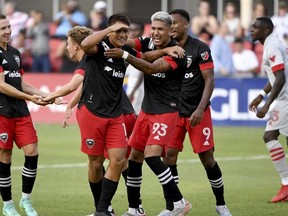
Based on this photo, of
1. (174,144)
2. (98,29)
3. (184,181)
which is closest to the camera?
(174,144)

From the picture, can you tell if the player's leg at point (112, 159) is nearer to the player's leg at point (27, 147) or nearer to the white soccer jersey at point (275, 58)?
the player's leg at point (27, 147)

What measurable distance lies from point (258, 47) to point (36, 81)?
23.1 ft

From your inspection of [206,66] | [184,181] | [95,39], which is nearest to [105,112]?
[95,39]

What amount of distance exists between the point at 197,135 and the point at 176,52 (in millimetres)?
1493

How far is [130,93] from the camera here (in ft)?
69.3

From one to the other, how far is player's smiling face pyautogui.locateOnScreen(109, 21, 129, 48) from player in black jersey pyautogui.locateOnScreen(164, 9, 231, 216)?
4.47ft

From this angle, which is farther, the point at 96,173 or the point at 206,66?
the point at 206,66

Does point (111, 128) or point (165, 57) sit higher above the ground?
point (165, 57)

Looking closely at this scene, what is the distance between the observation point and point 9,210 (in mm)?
13219

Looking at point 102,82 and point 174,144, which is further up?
point 102,82

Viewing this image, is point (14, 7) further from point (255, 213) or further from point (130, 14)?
point (255, 213)

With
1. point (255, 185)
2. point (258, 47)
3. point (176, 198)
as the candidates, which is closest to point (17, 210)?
point (176, 198)

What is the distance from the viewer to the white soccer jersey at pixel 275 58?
1520cm

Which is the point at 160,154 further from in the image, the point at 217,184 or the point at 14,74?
the point at 14,74
